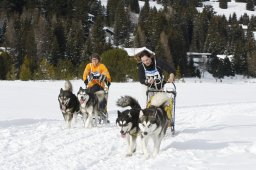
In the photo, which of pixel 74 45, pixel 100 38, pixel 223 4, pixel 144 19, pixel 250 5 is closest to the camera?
pixel 74 45

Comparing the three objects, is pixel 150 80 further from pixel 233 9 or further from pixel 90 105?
pixel 233 9

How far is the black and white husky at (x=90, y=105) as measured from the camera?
9.45m

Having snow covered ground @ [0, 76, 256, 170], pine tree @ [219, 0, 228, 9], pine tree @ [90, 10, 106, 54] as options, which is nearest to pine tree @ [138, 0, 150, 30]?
pine tree @ [90, 10, 106, 54]

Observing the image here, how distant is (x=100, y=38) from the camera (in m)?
67.7

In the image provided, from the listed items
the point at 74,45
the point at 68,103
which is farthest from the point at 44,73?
the point at 68,103

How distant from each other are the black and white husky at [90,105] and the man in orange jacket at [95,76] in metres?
0.20

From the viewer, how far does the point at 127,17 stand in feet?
298

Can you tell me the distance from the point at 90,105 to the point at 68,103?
1.57 feet

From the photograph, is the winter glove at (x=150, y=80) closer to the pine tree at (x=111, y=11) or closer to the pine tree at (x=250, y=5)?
the pine tree at (x=111, y=11)

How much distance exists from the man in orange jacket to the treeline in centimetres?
3106

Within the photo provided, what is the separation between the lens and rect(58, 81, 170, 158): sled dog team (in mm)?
6336

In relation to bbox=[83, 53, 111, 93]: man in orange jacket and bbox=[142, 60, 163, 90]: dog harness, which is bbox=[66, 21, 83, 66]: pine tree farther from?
bbox=[142, 60, 163, 90]: dog harness

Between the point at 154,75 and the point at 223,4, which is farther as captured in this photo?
the point at 223,4

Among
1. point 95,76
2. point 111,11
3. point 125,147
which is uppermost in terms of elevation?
point 111,11
